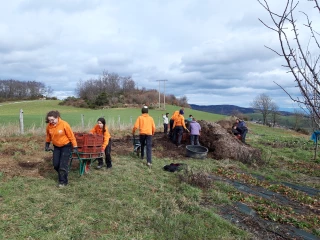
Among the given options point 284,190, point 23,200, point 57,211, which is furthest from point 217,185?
point 23,200

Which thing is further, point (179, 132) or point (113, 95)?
point (113, 95)

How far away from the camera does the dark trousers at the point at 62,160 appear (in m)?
5.74

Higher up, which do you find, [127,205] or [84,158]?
[84,158]

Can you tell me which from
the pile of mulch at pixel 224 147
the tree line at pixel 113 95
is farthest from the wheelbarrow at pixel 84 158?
the tree line at pixel 113 95

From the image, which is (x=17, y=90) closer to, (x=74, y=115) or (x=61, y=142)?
(x=74, y=115)

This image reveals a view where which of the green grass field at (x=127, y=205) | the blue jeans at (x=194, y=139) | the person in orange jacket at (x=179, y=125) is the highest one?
the person in orange jacket at (x=179, y=125)

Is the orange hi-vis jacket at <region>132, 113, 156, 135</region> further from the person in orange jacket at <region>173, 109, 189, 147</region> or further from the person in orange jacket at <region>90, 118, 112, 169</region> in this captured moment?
the person in orange jacket at <region>173, 109, 189, 147</region>

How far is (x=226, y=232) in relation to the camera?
4.24 metres

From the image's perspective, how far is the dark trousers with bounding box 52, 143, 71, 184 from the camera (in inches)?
226

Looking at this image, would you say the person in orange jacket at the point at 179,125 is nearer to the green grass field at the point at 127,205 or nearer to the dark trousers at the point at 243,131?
the dark trousers at the point at 243,131

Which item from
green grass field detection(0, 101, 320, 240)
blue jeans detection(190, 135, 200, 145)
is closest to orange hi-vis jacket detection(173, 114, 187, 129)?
blue jeans detection(190, 135, 200, 145)

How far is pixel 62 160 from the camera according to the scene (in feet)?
18.9

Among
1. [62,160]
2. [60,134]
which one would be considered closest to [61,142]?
[60,134]

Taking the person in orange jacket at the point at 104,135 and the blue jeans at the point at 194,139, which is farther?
the blue jeans at the point at 194,139
